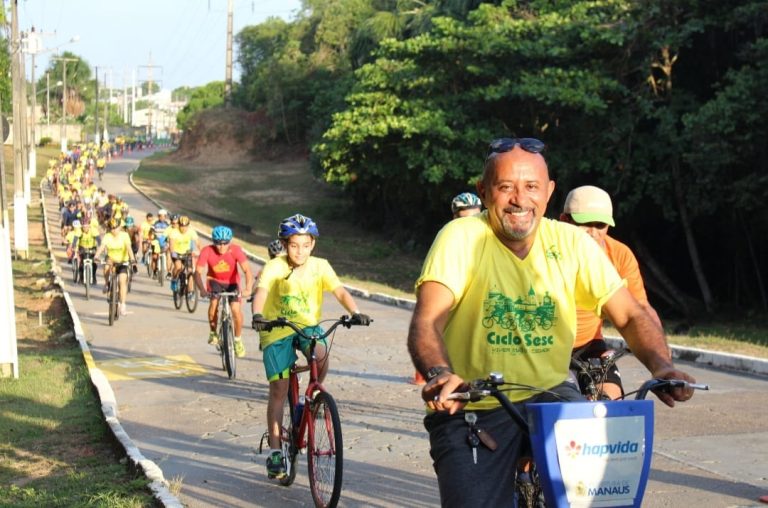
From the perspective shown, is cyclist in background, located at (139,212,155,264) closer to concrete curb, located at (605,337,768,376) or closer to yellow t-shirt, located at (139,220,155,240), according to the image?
yellow t-shirt, located at (139,220,155,240)

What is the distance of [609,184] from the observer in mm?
24891

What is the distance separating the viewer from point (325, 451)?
21.7 ft

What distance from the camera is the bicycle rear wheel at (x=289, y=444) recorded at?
7.25m

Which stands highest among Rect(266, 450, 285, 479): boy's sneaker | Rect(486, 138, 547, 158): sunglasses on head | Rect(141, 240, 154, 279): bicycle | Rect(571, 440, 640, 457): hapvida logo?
Rect(486, 138, 547, 158): sunglasses on head

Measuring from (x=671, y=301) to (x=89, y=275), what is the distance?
1297cm

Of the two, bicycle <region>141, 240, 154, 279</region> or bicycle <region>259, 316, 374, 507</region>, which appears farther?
bicycle <region>141, 240, 154, 279</region>

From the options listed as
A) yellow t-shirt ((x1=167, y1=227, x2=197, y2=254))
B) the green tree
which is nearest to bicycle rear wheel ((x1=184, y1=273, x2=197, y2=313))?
yellow t-shirt ((x1=167, y1=227, x2=197, y2=254))

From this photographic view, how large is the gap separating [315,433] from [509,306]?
3.25m

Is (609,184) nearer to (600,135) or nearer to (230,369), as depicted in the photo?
(600,135)

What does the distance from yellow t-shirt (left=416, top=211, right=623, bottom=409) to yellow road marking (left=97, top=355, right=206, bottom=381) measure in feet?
31.4

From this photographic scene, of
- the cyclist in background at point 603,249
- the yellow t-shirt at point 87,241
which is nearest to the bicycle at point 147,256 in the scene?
the yellow t-shirt at point 87,241

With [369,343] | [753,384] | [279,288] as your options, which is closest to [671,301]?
[369,343]

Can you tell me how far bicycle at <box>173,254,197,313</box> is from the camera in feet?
66.9

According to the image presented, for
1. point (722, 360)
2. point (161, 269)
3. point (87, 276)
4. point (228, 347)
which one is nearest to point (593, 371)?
point (722, 360)
